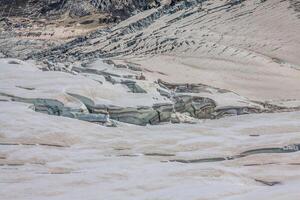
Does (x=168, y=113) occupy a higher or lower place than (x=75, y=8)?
lower

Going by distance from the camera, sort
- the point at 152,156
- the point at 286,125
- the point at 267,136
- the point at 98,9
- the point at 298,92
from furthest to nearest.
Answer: the point at 98,9 < the point at 298,92 < the point at 286,125 < the point at 267,136 < the point at 152,156

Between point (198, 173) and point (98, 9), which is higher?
point (98, 9)

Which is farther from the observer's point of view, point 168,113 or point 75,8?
point 75,8

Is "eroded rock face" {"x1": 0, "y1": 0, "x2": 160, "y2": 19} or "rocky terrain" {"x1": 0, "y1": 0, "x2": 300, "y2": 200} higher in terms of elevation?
"eroded rock face" {"x1": 0, "y1": 0, "x2": 160, "y2": 19}

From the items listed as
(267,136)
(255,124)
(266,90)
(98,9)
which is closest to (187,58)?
(266,90)

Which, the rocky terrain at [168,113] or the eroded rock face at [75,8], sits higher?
the eroded rock face at [75,8]

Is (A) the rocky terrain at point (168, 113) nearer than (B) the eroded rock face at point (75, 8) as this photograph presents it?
Yes

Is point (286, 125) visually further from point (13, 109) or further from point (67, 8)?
point (67, 8)

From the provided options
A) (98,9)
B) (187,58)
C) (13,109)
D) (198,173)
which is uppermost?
(98,9)
